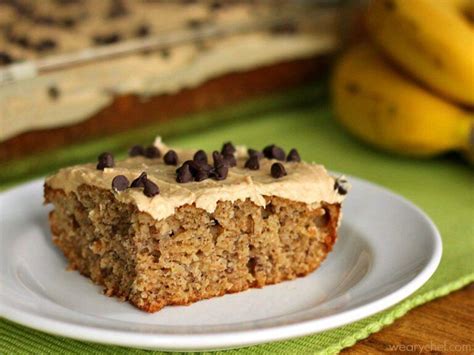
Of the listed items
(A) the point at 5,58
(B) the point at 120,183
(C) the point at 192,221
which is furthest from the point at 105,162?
(A) the point at 5,58

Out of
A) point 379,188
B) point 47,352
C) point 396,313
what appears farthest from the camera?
point 379,188

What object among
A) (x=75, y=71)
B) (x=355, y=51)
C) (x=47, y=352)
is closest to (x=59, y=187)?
(x=47, y=352)

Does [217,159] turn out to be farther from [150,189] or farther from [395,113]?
[395,113]

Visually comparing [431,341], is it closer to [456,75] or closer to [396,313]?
[396,313]

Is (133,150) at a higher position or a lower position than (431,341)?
higher

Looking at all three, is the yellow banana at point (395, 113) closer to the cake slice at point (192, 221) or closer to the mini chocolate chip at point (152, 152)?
the cake slice at point (192, 221)

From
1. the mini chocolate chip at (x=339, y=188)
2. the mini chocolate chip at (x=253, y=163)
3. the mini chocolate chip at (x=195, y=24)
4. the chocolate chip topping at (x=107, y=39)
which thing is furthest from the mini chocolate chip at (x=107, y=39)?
the mini chocolate chip at (x=339, y=188)
